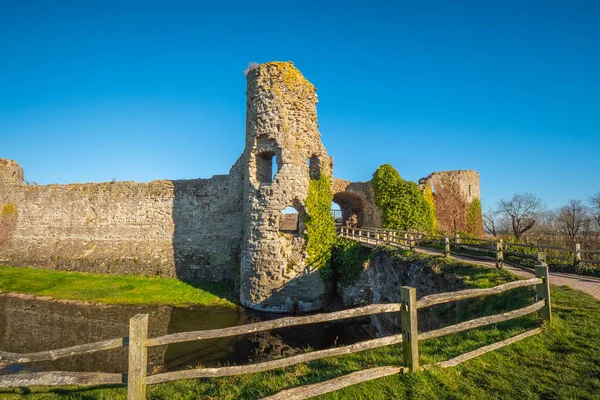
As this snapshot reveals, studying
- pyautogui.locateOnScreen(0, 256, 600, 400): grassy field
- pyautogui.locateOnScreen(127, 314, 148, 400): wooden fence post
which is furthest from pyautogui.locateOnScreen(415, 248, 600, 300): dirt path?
pyautogui.locateOnScreen(127, 314, 148, 400): wooden fence post

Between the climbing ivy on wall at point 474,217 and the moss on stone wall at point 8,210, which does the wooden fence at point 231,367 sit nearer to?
the climbing ivy on wall at point 474,217

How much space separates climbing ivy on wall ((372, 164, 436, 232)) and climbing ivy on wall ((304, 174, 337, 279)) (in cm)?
751

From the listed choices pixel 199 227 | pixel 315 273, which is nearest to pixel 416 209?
pixel 315 273

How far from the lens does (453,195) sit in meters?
26.7

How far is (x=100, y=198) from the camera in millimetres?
23500

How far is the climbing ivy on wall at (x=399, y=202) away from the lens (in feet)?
73.0

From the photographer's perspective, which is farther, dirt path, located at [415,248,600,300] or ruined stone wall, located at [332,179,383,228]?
ruined stone wall, located at [332,179,383,228]

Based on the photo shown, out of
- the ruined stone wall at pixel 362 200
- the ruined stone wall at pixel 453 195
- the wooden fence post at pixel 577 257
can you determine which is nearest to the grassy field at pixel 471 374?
the wooden fence post at pixel 577 257

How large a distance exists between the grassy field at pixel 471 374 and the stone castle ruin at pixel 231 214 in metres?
10.1

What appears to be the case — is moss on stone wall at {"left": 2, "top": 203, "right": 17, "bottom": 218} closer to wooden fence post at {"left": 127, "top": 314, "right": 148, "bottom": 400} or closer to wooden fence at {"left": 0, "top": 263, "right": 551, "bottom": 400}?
wooden fence at {"left": 0, "top": 263, "right": 551, "bottom": 400}

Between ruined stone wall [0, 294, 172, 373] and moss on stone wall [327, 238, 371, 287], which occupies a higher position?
moss on stone wall [327, 238, 371, 287]

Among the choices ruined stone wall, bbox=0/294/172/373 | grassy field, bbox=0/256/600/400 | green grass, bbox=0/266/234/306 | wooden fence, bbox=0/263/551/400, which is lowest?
ruined stone wall, bbox=0/294/172/373

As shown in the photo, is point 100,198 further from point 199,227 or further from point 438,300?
point 438,300

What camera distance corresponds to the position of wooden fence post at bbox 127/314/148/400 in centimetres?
387
